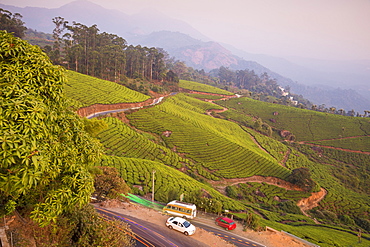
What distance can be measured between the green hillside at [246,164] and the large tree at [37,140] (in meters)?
17.5

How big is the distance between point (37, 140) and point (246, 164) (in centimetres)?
4310

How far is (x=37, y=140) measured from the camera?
629cm

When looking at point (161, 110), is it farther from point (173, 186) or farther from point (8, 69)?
point (8, 69)

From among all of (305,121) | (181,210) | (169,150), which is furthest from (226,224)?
(305,121)

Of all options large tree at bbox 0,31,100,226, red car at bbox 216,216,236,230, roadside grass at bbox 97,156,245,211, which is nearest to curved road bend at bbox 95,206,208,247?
red car at bbox 216,216,236,230

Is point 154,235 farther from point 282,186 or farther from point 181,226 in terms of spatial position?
point 282,186

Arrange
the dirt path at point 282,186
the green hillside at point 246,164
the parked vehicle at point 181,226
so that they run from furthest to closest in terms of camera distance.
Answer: the dirt path at point 282,186 < the green hillside at point 246,164 < the parked vehicle at point 181,226

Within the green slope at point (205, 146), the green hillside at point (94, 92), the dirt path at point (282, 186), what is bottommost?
the dirt path at point (282, 186)

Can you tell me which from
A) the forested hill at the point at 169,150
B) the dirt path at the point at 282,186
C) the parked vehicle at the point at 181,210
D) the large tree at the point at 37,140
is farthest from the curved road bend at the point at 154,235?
the dirt path at the point at 282,186

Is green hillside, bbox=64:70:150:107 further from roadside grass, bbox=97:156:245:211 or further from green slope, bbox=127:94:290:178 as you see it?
roadside grass, bbox=97:156:245:211

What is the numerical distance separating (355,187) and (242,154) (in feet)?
96.7

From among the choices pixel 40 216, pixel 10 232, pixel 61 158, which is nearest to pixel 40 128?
pixel 61 158

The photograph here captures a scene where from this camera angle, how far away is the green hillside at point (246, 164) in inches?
1101

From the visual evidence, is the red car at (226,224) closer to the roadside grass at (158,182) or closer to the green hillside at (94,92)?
the roadside grass at (158,182)
